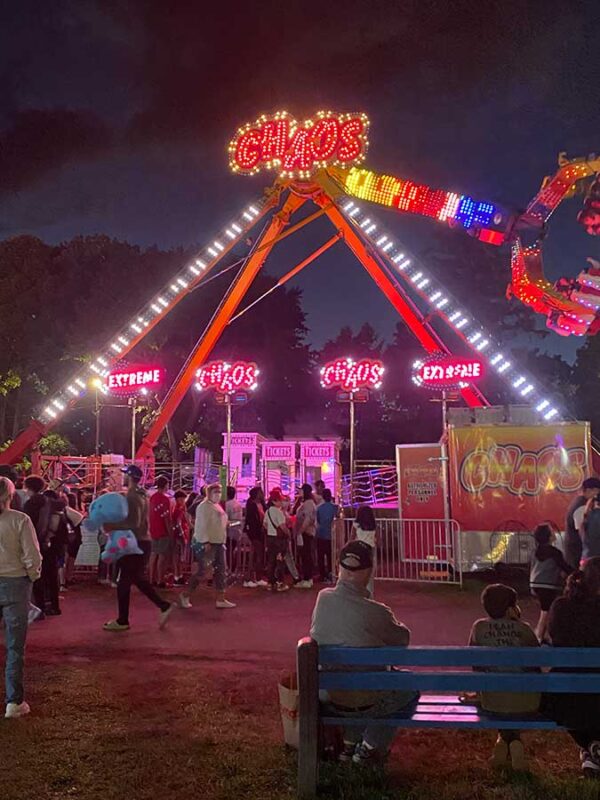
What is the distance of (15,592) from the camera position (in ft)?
18.0

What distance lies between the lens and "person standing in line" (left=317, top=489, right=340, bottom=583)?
13.3 metres

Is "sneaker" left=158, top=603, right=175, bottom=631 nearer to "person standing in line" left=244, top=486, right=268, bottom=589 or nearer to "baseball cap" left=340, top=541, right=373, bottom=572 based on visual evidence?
"person standing in line" left=244, top=486, right=268, bottom=589

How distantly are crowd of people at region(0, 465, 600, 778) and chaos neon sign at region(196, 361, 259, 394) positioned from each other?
960 centimetres

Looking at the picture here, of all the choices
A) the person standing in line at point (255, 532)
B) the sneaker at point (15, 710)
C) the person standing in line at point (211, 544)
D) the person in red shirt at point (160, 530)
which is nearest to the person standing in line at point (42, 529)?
the person standing in line at point (211, 544)

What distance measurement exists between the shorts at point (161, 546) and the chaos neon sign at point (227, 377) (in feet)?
39.7

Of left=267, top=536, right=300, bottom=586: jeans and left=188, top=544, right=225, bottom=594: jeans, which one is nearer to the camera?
left=188, top=544, right=225, bottom=594: jeans

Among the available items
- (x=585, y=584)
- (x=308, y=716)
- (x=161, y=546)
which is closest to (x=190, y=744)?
(x=308, y=716)

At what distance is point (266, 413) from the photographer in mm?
40688

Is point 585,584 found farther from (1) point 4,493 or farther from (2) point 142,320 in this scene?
(2) point 142,320

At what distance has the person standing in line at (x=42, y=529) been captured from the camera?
8.80 m

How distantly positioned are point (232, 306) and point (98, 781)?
22.3m

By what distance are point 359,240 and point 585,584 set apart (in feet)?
→ 69.4

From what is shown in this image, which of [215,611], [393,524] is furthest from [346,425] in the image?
[215,611]

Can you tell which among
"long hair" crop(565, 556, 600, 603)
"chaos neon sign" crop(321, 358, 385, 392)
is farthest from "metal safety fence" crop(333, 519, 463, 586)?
"chaos neon sign" crop(321, 358, 385, 392)
